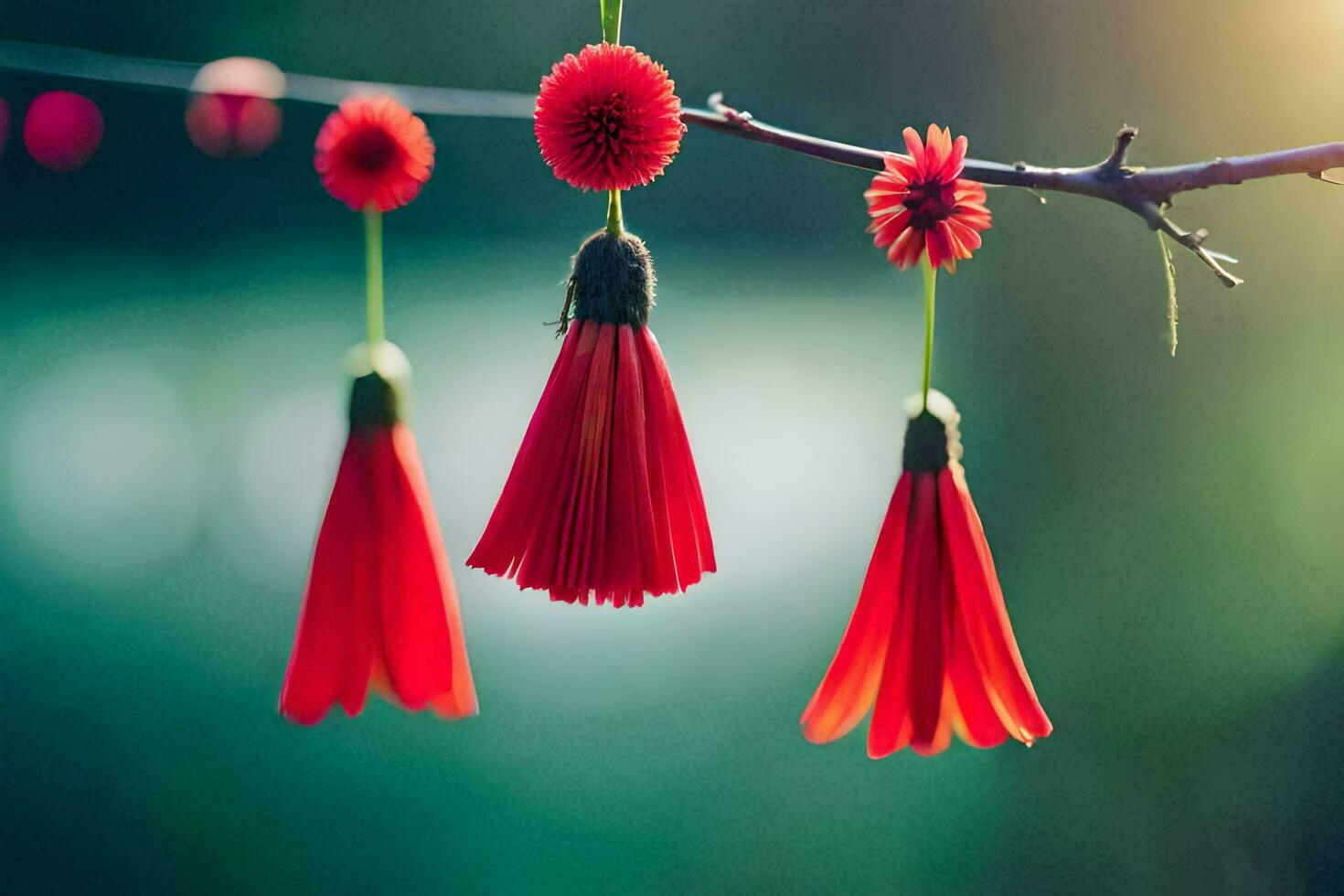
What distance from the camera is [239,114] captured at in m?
0.87

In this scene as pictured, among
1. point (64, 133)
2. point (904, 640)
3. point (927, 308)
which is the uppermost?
point (64, 133)

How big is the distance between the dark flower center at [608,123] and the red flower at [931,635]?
5.6 inches

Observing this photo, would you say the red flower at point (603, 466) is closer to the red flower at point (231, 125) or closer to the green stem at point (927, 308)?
the green stem at point (927, 308)

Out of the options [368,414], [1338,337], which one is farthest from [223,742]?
[1338,337]

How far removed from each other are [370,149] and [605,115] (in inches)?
3.4

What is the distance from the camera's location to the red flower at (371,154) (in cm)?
31

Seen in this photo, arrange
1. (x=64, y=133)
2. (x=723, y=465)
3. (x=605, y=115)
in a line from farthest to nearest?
1. (x=723, y=465)
2. (x=64, y=133)
3. (x=605, y=115)

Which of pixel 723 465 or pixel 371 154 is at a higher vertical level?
pixel 371 154

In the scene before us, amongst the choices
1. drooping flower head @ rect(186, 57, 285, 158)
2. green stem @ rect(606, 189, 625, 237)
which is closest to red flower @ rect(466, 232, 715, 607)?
green stem @ rect(606, 189, 625, 237)

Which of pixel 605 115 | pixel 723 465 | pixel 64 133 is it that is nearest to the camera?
pixel 605 115

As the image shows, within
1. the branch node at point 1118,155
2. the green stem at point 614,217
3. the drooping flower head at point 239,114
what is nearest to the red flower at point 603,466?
the green stem at point 614,217

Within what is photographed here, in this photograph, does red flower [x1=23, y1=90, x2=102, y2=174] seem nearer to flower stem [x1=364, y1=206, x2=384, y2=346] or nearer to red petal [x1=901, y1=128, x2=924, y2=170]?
flower stem [x1=364, y1=206, x2=384, y2=346]

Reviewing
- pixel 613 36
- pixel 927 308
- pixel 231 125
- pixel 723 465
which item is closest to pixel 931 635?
pixel 927 308

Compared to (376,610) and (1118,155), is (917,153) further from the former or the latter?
(376,610)
